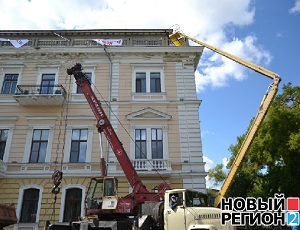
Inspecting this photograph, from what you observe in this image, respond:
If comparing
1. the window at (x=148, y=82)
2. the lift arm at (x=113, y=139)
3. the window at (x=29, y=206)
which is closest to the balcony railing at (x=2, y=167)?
the window at (x=29, y=206)

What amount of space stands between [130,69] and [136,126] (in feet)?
15.6

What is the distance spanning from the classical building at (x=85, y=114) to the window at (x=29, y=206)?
0.19 feet

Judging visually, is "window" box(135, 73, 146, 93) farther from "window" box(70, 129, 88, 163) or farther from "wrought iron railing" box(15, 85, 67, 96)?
"wrought iron railing" box(15, 85, 67, 96)

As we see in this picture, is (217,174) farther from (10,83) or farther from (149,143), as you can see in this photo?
(10,83)

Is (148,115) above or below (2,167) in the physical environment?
above

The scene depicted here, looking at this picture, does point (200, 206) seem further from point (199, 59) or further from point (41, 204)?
point (199, 59)

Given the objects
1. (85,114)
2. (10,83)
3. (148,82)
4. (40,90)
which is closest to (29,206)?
(85,114)

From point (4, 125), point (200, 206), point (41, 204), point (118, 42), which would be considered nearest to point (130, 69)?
point (118, 42)

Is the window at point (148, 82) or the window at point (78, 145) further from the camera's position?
the window at point (148, 82)

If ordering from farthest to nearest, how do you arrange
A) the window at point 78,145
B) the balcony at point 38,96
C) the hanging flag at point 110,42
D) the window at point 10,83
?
the hanging flag at point 110,42, the window at point 10,83, the balcony at point 38,96, the window at point 78,145

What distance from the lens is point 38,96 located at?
18.3 meters

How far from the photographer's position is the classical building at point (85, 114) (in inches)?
657

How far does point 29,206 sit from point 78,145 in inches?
181

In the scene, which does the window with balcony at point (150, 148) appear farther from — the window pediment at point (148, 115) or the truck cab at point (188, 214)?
the truck cab at point (188, 214)
